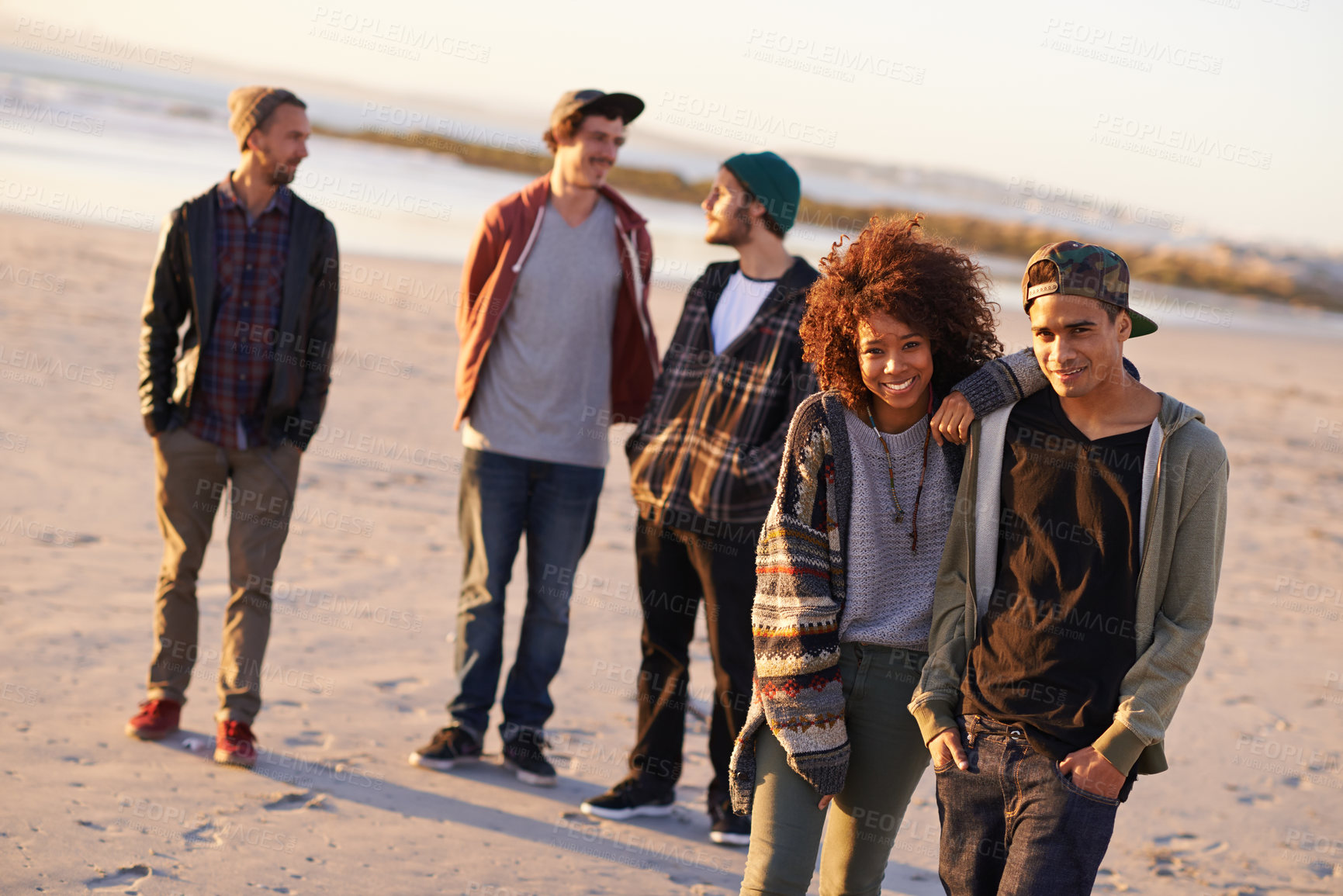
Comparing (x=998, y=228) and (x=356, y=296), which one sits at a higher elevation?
(x=998, y=228)

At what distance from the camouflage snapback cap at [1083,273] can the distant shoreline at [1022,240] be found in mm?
35550

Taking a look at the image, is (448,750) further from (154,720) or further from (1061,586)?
(1061,586)

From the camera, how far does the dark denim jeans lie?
2398 millimetres

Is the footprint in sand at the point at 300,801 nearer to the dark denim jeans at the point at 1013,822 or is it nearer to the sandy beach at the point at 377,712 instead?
the sandy beach at the point at 377,712

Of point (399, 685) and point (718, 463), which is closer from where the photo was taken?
point (718, 463)

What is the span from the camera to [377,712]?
5047 millimetres

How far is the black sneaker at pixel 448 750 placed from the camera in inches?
181

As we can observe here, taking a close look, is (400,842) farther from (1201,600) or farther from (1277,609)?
(1277,609)

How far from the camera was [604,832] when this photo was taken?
4.31 metres

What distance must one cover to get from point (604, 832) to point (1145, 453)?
260cm

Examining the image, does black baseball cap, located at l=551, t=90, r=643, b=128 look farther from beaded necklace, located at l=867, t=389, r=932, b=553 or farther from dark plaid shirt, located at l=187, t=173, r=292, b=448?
beaded necklace, located at l=867, t=389, r=932, b=553

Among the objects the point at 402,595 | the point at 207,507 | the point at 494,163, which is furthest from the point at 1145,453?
the point at 494,163

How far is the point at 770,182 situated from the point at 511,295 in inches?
44.1

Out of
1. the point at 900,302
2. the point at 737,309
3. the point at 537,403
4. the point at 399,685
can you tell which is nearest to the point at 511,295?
the point at 537,403
